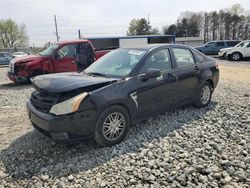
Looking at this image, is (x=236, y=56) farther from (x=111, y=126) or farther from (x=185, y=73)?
(x=111, y=126)

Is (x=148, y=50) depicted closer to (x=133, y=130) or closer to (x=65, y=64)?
(x=133, y=130)

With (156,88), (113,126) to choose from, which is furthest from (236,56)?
(113,126)

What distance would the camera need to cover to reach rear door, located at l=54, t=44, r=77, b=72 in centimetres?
1012

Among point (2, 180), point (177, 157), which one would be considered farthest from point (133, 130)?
point (2, 180)

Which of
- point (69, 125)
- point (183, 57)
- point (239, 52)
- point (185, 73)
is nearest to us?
point (69, 125)

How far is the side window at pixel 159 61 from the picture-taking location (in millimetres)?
4552

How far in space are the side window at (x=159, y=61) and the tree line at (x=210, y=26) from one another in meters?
54.1

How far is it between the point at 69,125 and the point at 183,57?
2.99m

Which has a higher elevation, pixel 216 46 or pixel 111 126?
pixel 216 46

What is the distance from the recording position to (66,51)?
10328 millimetres

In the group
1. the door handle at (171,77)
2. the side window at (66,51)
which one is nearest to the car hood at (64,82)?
the door handle at (171,77)

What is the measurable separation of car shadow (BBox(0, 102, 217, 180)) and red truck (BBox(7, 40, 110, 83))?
5.74 metres

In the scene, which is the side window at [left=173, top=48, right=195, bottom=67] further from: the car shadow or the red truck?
the red truck

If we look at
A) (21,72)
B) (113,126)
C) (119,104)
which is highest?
(21,72)
